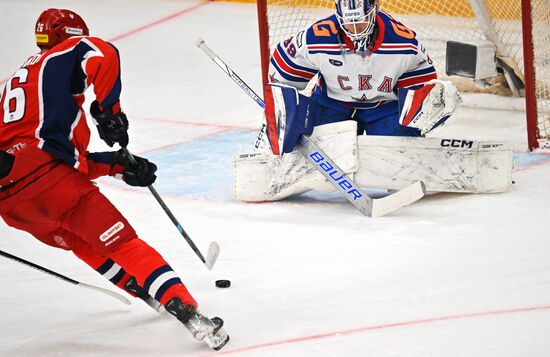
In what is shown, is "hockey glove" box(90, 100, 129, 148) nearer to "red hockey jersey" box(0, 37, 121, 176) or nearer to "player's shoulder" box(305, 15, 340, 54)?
"red hockey jersey" box(0, 37, 121, 176)

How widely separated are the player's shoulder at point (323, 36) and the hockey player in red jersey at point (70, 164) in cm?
134

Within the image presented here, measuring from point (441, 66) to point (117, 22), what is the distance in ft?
10.1

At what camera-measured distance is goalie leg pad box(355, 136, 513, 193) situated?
13.5 ft

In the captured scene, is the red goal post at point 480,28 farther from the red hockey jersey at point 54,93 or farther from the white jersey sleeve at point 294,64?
the red hockey jersey at point 54,93

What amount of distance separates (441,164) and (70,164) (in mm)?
1690

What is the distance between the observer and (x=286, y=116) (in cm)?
411

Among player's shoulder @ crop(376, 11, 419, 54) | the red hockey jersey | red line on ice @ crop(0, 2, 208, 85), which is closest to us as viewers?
the red hockey jersey

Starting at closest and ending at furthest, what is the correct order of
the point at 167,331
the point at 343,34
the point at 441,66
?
the point at 167,331 < the point at 343,34 < the point at 441,66

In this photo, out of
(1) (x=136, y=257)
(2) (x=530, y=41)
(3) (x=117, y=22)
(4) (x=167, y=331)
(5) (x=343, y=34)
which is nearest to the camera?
(1) (x=136, y=257)

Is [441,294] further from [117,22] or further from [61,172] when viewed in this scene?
[117,22]

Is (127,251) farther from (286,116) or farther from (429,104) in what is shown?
(429,104)

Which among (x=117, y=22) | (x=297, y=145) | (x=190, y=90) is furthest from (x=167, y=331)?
(x=117, y=22)

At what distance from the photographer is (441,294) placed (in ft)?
A: 10.2

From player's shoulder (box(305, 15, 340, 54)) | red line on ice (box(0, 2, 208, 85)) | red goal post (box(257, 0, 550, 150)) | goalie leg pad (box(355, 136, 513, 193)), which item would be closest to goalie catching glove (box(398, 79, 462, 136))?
goalie leg pad (box(355, 136, 513, 193))
